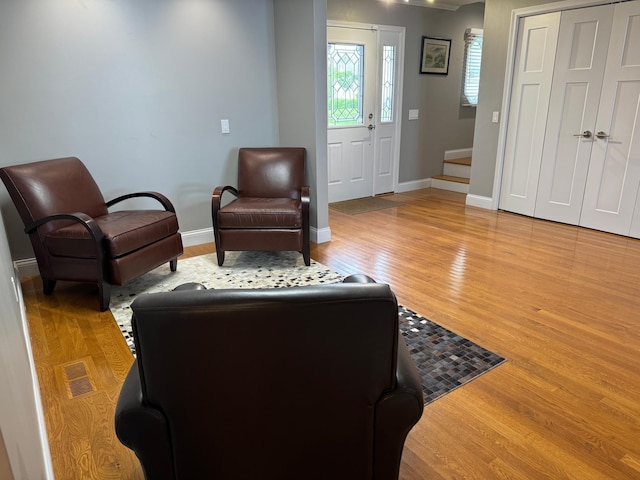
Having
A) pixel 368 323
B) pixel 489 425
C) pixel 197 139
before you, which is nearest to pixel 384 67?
pixel 197 139

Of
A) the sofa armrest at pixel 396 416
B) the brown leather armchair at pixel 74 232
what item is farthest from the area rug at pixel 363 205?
the sofa armrest at pixel 396 416

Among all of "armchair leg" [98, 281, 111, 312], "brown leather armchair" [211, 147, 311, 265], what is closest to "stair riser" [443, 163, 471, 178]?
"brown leather armchair" [211, 147, 311, 265]

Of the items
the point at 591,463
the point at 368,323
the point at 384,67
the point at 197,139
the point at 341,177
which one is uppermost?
the point at 384,67

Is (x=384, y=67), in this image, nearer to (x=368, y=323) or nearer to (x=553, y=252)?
(x=553, y=252)

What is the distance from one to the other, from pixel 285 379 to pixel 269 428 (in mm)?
160

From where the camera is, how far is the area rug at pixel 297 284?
2186 millimetres

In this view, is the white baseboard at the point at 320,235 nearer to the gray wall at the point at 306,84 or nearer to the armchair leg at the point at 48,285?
the gray wall at the point at 306,84

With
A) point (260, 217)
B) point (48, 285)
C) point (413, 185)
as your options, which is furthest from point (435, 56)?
point (48, 285)

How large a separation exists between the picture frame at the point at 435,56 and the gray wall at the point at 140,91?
106 inches

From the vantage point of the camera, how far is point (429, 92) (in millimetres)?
6227

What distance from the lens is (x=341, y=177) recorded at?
575cm

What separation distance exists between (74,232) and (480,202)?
4462 millimetres

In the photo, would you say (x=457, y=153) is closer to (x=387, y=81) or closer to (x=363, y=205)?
(x=387, y=81)

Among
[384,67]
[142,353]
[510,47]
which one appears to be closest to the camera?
[142,353]
